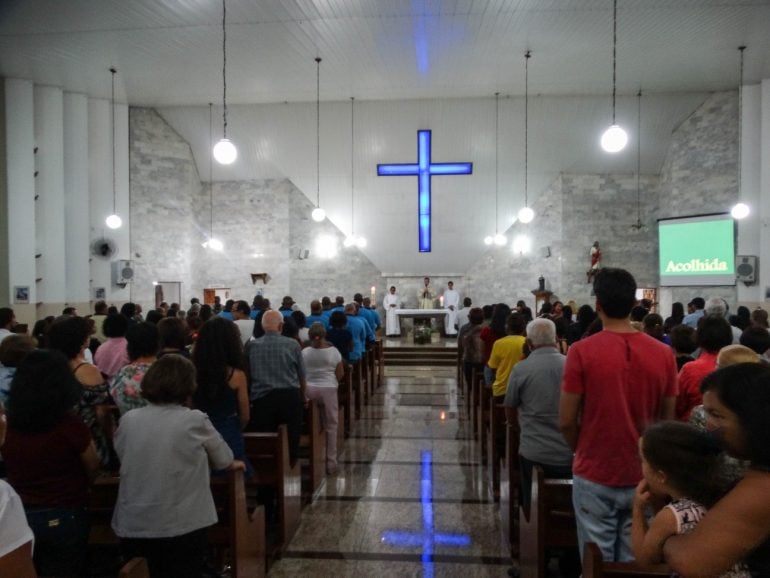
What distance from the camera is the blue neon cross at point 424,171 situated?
12.4 m

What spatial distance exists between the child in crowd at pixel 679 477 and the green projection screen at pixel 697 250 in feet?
38.3

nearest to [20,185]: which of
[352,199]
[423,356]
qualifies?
[352,199]

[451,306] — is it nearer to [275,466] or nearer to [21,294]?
[21,294]

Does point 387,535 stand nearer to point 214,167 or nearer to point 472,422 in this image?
point 472,422

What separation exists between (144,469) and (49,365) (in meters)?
0.55

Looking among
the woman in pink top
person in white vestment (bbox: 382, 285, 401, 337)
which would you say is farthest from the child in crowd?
person in white vestment (bbox: 382, 285, 401, 337)

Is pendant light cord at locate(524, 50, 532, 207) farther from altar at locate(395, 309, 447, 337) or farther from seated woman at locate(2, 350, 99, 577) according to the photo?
seated woman at locate(2, 350, 99, 577)

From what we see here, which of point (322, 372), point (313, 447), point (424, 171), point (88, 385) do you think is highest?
point (424, 171)

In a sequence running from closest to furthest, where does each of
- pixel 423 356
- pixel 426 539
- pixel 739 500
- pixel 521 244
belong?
pixel 739 500, pixel 426 539, pixel 423 356, pixel 521 244

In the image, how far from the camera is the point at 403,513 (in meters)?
4.24

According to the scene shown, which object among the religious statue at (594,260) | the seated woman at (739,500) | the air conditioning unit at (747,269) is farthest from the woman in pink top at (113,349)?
the religious statue at (594,260)

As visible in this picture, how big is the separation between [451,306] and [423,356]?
3123 mm

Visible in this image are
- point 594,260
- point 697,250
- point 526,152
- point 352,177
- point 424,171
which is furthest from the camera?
point 594,260

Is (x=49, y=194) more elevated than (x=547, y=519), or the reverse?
(x=49, y=194)
